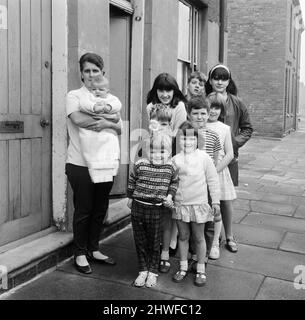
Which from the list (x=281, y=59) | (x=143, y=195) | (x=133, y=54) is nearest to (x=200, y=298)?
(x=143, y=195)

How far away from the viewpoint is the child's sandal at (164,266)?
3.82 m

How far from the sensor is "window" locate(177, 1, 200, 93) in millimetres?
7199

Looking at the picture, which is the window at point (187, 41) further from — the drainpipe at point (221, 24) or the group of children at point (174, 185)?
the group of children at point (174, 185)

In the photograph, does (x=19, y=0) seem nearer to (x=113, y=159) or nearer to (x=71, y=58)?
(x=71, y=58)

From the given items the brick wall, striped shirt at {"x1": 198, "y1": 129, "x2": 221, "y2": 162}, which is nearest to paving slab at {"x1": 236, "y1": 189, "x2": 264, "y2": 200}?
striped shirt at {"x1": 198, "y1": 129, "x2": 221, "y2": 162}

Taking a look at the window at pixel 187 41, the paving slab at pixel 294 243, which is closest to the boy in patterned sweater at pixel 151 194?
the paving slab at pixel 294 243

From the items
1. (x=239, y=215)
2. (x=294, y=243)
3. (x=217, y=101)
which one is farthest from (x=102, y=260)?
(x=239, y=215)

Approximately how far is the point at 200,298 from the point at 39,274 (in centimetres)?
138

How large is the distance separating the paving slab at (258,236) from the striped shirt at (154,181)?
1.73m

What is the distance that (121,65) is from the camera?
558 centimetres

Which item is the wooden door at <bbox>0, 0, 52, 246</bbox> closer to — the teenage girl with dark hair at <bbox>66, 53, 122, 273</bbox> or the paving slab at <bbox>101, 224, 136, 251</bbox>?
the teenage girl with dark hair at <bbox>66, 53, 122, 273</bbox>

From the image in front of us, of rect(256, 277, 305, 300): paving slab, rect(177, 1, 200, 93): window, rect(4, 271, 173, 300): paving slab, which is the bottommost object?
rect(256, 277, 305, 300): paving slab

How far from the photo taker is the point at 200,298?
3322 millimetres

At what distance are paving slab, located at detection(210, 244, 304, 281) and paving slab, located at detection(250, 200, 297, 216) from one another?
1.73 meters
